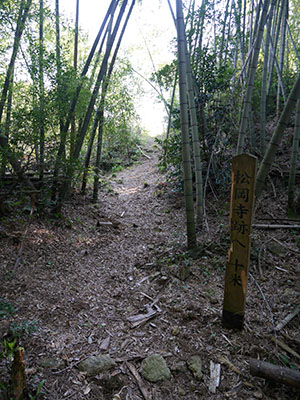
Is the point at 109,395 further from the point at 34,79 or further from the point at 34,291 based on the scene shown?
the point at 34,79

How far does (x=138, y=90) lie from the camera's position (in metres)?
10.4

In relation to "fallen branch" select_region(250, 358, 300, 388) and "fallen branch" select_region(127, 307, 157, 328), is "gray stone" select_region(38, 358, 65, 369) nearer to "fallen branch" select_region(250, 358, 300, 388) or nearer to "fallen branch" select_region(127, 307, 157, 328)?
"fallen branch" select_region(127, 307, 157, 328)

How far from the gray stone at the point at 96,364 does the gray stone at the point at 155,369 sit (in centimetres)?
22

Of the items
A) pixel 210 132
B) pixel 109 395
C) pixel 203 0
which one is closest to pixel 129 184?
pixel 210 132

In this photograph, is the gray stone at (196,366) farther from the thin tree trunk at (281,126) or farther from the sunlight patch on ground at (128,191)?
the sunlight patch on ground at (128,191)

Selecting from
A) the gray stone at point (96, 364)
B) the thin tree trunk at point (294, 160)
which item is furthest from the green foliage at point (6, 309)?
the thin tree trunk at point (294, 160)

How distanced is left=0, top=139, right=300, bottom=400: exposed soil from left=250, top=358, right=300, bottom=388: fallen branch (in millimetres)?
91

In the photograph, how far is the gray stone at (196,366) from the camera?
1906 millimetres

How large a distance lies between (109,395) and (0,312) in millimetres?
1048

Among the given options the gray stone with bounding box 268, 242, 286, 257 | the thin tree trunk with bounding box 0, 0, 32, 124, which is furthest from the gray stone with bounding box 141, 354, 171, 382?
the thin tree trunk with bounding box 0, 0, 32, 124

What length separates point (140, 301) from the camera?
276 cm

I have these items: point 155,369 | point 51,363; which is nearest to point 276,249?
point 155,369

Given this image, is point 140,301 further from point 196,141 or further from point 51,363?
point 196,141

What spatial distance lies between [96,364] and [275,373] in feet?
3.87
